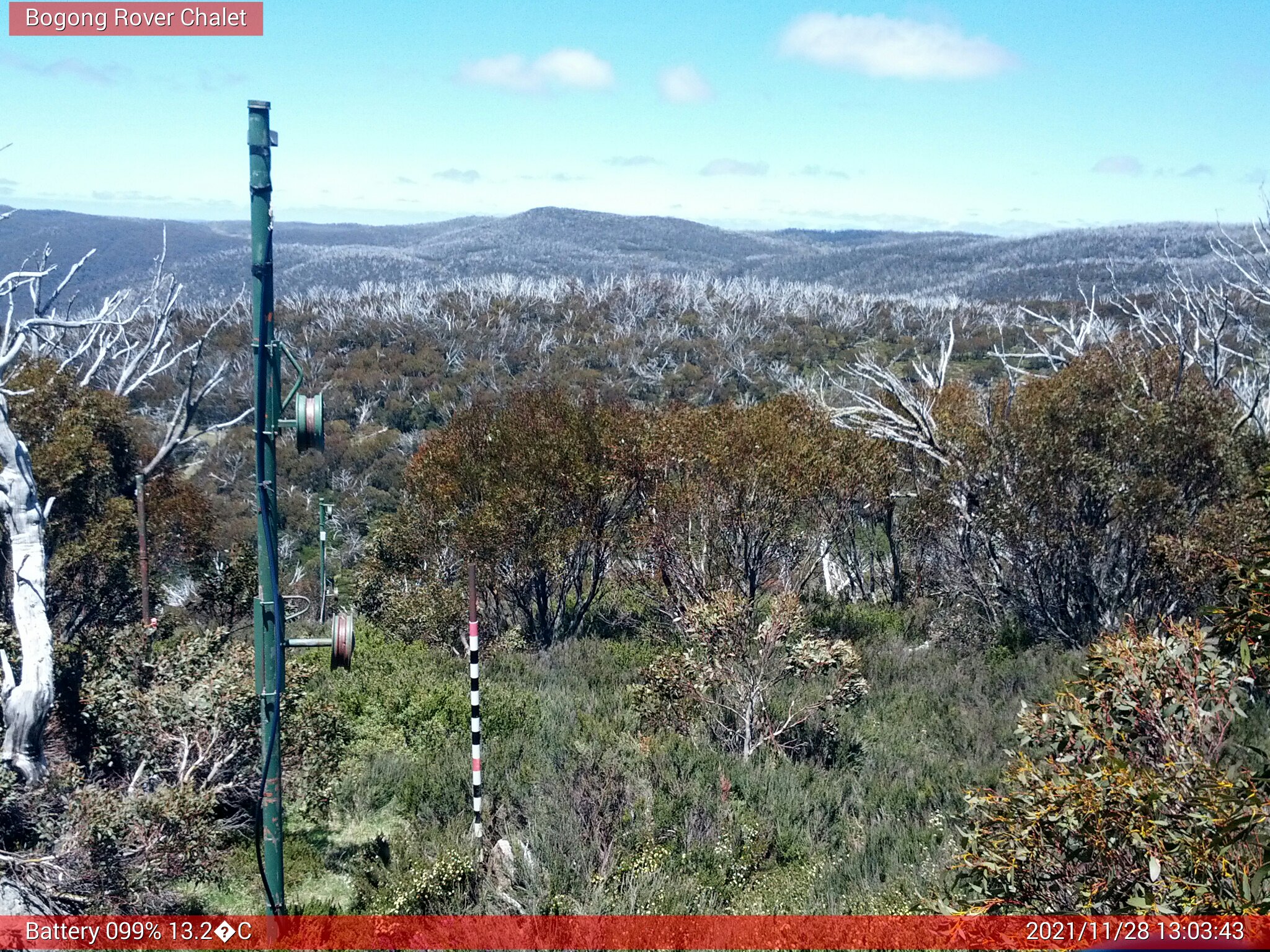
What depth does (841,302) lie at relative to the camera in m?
76.9

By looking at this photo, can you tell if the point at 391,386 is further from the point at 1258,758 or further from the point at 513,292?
the point at 1258,758

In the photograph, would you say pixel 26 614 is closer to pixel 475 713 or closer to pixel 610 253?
pixel 475 713

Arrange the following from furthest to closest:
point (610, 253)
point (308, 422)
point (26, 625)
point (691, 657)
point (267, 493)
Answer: point (610, 253) < point (691, 657) < point (26, 625) < point (267, 493) < point (308, 422)

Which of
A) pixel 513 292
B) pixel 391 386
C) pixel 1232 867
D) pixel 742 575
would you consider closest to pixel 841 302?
pixel 513 292

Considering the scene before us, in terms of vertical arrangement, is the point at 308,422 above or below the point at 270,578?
above

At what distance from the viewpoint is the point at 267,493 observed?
16.4ft

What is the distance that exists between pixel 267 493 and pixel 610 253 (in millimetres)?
149810

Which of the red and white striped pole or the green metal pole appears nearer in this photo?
the green metal pole

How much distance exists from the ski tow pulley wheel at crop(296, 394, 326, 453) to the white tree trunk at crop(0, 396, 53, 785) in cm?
351

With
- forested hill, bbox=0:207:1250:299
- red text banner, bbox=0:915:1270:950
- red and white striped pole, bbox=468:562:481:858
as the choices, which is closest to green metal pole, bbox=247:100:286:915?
red text banner, bbox=0:915:1270:950

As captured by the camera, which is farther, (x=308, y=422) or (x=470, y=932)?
(x=470, y=932)

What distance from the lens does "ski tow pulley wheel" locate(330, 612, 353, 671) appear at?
5.05 metres

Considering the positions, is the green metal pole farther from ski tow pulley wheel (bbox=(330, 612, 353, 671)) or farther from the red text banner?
the red text banner

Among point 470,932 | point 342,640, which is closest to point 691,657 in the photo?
point 470,932
